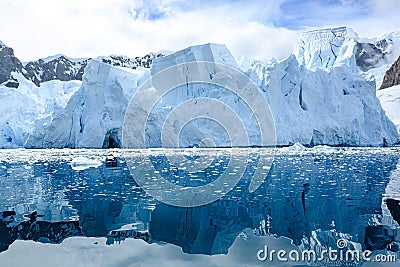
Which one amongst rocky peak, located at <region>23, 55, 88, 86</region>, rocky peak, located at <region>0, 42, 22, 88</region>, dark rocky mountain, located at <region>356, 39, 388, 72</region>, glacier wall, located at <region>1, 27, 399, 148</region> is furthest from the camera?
dark rocky mountain, located at <region>356, 39, 388, 72</region>

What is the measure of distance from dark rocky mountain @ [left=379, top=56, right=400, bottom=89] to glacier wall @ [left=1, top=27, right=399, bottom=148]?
28432mm

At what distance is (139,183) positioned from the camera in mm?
8859

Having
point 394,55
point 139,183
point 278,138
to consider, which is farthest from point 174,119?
point 394,55

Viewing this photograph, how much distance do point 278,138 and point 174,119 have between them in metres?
6.52

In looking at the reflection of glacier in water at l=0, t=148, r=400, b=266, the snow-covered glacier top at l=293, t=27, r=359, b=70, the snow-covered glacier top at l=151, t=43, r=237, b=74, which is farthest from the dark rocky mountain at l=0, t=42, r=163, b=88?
the reflection of glacier in water at l=0, t=148, r=400, b=266

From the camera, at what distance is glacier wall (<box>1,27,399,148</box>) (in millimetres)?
23203

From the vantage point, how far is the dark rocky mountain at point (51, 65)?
50719mm

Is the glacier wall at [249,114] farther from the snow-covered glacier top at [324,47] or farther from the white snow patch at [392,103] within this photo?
the white snow patch at [392,103]

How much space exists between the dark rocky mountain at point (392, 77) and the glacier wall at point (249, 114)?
93.3ft

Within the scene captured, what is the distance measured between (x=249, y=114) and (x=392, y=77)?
36.7 meters

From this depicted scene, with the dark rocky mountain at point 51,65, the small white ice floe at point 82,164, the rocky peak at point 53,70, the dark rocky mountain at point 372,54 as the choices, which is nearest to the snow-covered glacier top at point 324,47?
the small white ice floe at point 82,164

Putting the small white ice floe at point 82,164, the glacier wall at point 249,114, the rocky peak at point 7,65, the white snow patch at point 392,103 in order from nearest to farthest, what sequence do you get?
the small white ice floe at point 82,164
the glacier wall at point 249,114
the white snow patch at point 392,103
the rocky peak at point 7,65

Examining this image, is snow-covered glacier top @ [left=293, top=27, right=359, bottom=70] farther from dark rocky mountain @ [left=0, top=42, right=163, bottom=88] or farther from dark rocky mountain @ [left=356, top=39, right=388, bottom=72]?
dark rocky mountain @ [left=356, top=39, right=388, bottom=72]

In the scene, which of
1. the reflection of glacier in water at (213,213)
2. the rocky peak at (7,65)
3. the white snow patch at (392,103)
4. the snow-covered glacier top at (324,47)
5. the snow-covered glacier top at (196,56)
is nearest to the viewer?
the reflection of glacier in water at (213,213)
